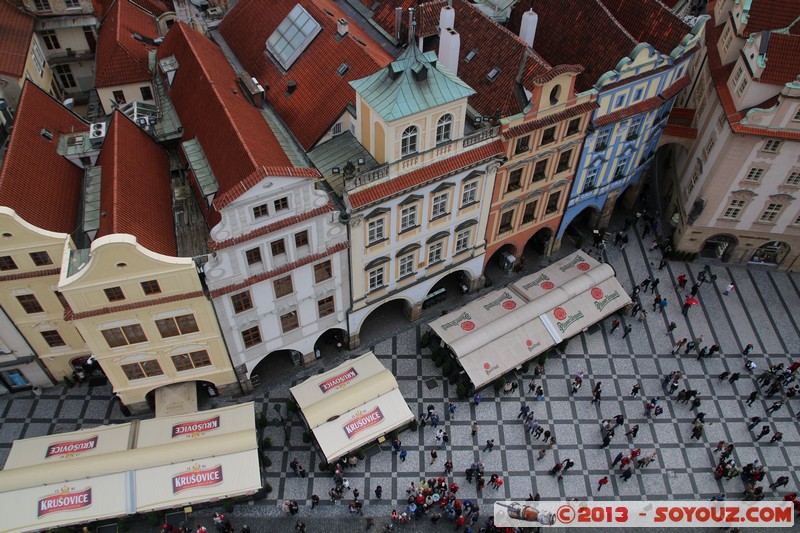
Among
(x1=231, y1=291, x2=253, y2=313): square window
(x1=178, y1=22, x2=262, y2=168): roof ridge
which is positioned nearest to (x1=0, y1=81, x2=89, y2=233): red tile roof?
(x1=178, y1=22, x2=262, y2=168): roof ridge

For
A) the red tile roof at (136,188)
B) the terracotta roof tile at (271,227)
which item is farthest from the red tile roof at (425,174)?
the red tile roof at (136,188)

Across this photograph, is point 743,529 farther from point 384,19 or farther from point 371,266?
point 384,19

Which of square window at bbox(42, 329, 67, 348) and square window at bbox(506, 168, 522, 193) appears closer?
square window at bbox(42, 329, 67, 348)

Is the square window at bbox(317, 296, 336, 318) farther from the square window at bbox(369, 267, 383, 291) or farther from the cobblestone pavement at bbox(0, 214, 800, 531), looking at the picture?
the cobblestone pavement at bbox(0, 214, 800, 531)

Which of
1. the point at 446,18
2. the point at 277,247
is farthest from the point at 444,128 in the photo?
the point at 277,247

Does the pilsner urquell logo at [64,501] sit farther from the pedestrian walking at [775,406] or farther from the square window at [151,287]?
the pedestrian walking at [775,406]

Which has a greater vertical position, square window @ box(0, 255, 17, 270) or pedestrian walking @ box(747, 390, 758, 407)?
square window @ box(0, 255, 17, 270)

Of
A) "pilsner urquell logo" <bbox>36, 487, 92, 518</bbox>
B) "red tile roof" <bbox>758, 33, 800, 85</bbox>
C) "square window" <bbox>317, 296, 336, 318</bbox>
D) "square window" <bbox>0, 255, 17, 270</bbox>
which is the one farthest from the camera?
"red tile roof" <bbox>758, 33, 800, 85</bbox>

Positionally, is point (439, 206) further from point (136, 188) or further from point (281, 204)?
point (136, 188)
